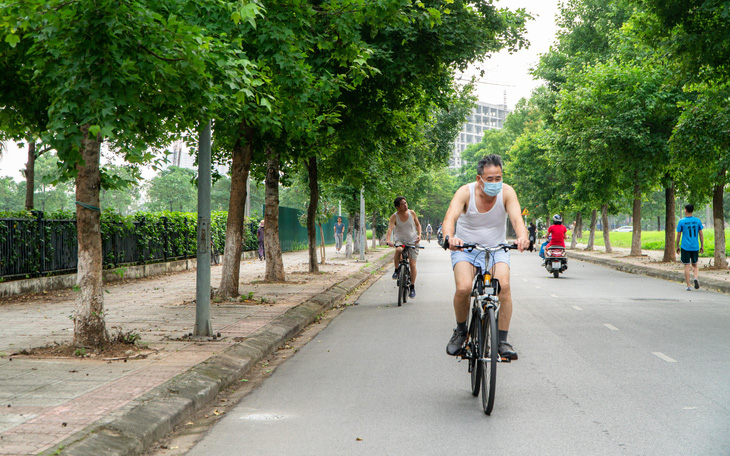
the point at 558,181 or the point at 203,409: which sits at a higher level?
the point at 558,181

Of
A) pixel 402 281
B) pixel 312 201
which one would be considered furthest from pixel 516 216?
pixel 312 201

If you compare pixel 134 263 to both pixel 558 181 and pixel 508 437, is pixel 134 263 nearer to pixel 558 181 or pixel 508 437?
pixel 508 437

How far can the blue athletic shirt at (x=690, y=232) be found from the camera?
16.4 metres

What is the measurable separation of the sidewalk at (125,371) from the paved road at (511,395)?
1.46ft

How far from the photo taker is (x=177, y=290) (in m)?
15.5

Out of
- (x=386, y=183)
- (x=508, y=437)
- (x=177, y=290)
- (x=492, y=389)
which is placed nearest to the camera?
(x=508, y=437)

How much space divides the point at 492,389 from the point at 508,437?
514 millimetres

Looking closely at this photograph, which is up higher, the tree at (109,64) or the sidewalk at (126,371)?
the tree at (109,64)

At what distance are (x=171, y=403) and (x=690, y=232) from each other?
14413 mm

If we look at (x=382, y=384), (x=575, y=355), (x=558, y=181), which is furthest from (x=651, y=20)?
(x=558, y=181)

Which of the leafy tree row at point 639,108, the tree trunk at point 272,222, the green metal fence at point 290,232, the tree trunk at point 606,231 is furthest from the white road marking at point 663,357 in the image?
the tree trunk at point 606,231

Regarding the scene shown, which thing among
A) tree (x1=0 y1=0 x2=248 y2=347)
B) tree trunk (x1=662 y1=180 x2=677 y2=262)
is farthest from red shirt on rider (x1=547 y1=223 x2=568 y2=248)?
tree (x1=0 y1=0 x2=248 y2=347)

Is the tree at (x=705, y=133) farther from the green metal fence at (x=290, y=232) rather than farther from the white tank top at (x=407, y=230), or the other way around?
the green metal fence at (x=290, y=232)

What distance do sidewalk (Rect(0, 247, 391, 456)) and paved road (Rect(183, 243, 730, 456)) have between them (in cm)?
44
